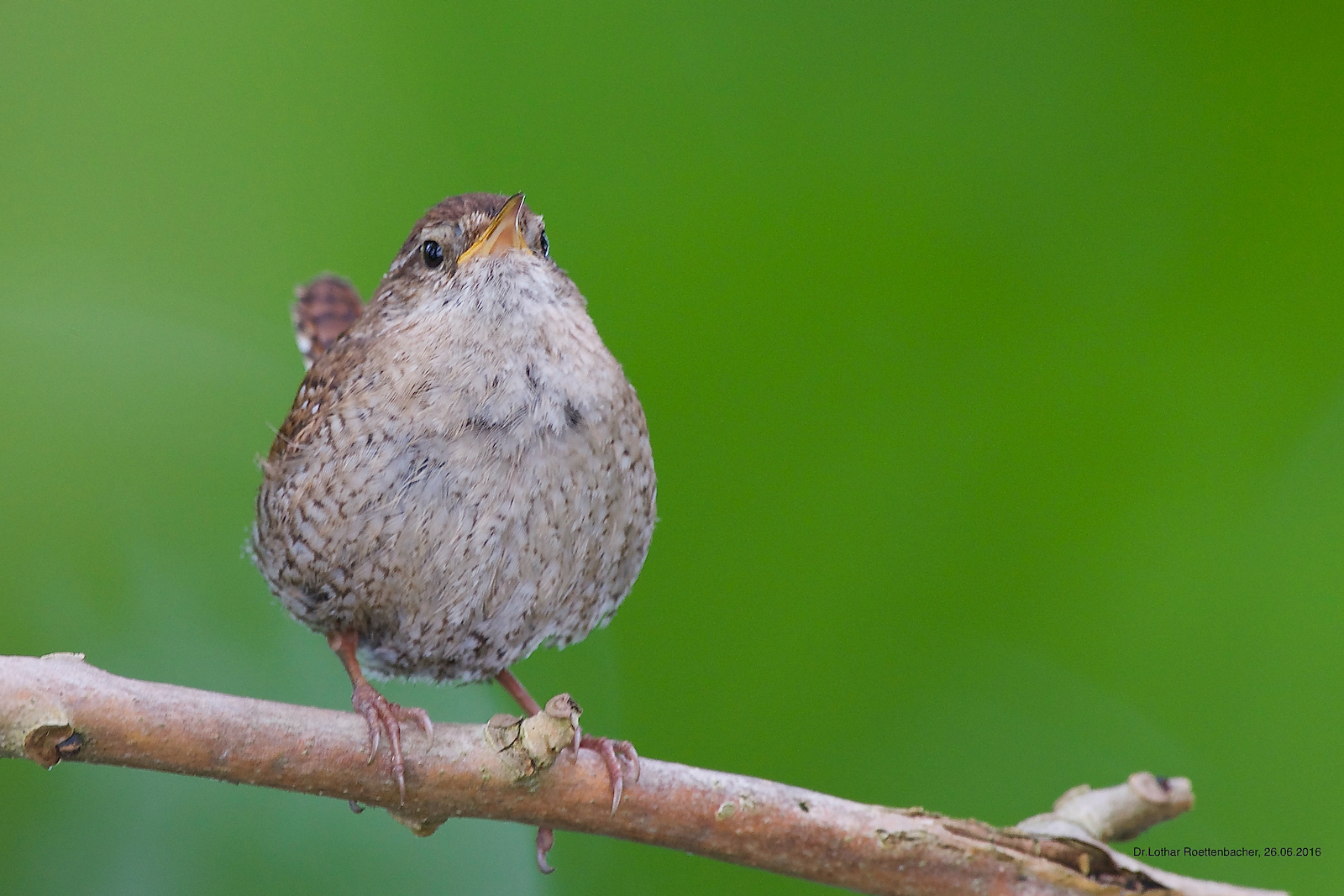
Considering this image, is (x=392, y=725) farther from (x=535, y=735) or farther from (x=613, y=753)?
(x=613, y=753)

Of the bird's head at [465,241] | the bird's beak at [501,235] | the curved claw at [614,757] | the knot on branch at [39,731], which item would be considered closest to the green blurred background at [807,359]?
the bird's head at [465,241]

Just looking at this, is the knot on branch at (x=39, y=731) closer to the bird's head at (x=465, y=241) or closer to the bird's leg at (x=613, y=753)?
the bird's leg at (x=613, y=753)

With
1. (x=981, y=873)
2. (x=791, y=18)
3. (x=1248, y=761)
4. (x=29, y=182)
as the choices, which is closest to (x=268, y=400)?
(x=29, y=182)

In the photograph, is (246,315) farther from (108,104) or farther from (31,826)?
(31,826)

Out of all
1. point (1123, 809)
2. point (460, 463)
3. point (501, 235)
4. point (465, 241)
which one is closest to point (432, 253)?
point (465, 241)

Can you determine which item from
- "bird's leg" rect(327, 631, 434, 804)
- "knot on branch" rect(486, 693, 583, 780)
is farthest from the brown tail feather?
"knot on branch" rect(486, 693, 583, 780)

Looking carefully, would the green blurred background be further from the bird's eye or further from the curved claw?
the curved claw
